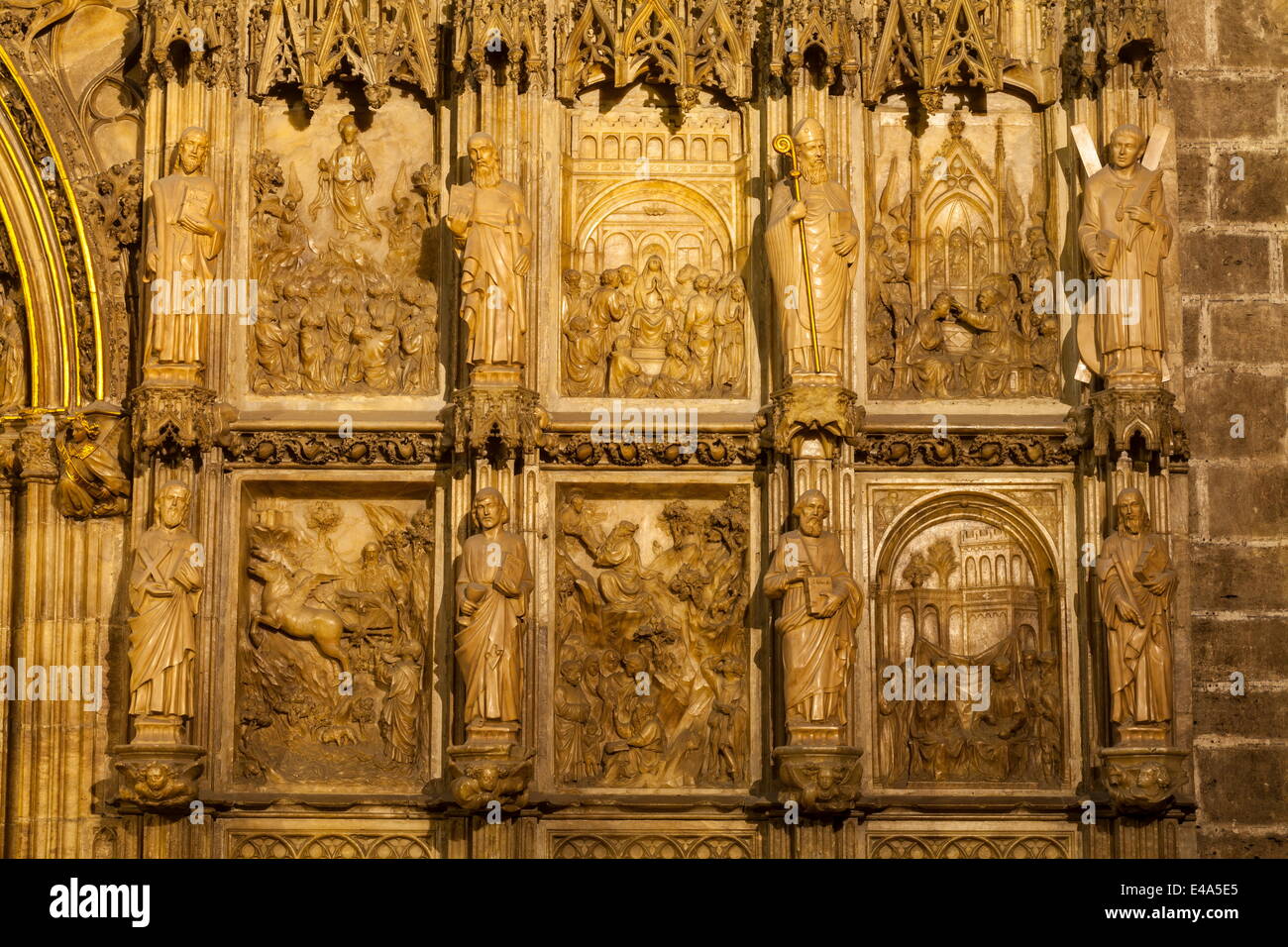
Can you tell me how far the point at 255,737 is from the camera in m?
18.3

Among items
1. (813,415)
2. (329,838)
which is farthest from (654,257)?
(329,838)

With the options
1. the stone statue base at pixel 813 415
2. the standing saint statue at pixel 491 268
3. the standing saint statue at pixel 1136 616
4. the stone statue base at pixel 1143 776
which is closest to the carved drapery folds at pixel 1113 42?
the stone statue base at pixel 813 415

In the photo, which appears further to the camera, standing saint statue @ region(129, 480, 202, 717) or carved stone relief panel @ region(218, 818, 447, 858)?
carved stone relief panel @ region(218, 818, 447, 858)

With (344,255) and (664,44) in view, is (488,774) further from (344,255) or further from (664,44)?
(664,44)

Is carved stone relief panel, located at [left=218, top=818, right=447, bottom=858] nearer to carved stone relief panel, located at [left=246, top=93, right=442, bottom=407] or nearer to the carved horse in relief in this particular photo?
the carved horse in relief

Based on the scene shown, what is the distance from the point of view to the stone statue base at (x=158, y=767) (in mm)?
17516

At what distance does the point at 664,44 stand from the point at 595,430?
2692 millimetres

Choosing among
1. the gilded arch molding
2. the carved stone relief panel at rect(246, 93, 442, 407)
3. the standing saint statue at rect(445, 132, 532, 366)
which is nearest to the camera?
the standing saint statue at rect(445, 132, 532, 366)

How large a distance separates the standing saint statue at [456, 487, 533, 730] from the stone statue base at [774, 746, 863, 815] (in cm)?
180

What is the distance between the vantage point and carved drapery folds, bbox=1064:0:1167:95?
18.5m

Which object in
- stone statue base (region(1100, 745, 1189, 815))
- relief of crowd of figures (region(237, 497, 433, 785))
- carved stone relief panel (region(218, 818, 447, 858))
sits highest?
relief of crowd of figures (region(237, 497, 433, 785))

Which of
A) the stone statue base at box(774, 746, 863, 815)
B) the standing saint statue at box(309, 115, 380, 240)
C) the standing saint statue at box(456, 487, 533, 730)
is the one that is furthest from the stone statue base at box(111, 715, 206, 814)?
the stone statue base at box(774, 746, 863, 815)

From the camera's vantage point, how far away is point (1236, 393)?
18594 millimetres
